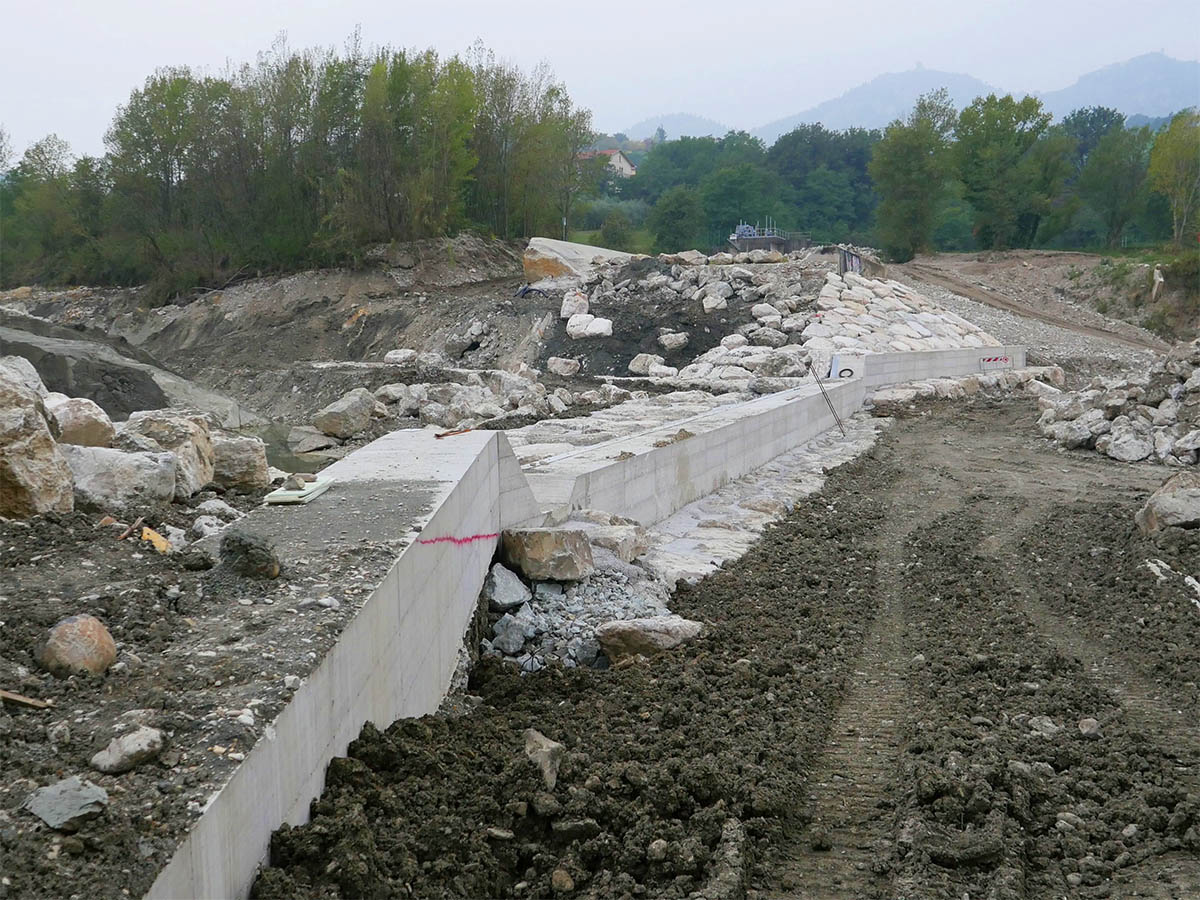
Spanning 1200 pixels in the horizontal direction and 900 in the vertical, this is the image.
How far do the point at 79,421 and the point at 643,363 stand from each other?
16965 mm

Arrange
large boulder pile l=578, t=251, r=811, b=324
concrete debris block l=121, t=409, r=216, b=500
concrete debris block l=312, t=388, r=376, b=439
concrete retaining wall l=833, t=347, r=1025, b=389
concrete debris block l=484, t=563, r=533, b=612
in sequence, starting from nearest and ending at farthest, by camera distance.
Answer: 1. concrete debris block l=121, t=409, r=216, b=500
2. concrete debris block l=484, t=563, r=533, b=612
3. concrete debris block l=312, t=388, r=376, b=439
4. concrete retaining wall l=833, t=347, r=1025, b=389
5. large boulder pile l=578, t=251, r=811, b=324

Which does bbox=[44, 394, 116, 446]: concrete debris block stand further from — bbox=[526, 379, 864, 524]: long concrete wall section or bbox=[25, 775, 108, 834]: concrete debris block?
bbox=[25, 775, 108, 834]: concrete debris block

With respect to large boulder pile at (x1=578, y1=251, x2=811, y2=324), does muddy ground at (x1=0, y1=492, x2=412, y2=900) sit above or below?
below

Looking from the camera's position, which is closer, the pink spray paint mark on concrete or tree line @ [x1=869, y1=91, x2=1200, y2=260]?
Result: the pink spray paint mark on concrete

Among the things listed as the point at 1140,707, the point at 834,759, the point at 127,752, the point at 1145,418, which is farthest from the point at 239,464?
the point at 1145,418

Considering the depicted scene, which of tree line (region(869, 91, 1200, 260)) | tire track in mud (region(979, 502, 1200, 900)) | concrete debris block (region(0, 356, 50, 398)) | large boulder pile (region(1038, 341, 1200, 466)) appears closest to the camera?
tire track in mud (region(979, 502, 1200, 900))

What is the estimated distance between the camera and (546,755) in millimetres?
4297

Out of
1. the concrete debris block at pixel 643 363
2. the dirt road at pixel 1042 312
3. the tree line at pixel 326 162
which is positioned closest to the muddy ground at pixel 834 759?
the concrete debris block at pixel 643 363

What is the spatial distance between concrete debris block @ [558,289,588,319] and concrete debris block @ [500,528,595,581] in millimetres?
18817

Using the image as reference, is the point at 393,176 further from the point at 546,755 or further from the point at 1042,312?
the point at 546,755

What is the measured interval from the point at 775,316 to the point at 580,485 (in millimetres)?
16256

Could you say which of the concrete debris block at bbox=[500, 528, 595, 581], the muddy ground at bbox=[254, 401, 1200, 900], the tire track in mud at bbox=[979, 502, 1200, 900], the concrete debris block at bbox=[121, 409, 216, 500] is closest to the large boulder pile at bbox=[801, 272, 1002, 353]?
the tire track in mud at bbox=[979, 502, 1200, 900]

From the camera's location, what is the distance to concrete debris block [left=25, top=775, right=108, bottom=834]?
2.53 metres

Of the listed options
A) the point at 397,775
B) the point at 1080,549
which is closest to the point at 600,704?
the point at 397,775
